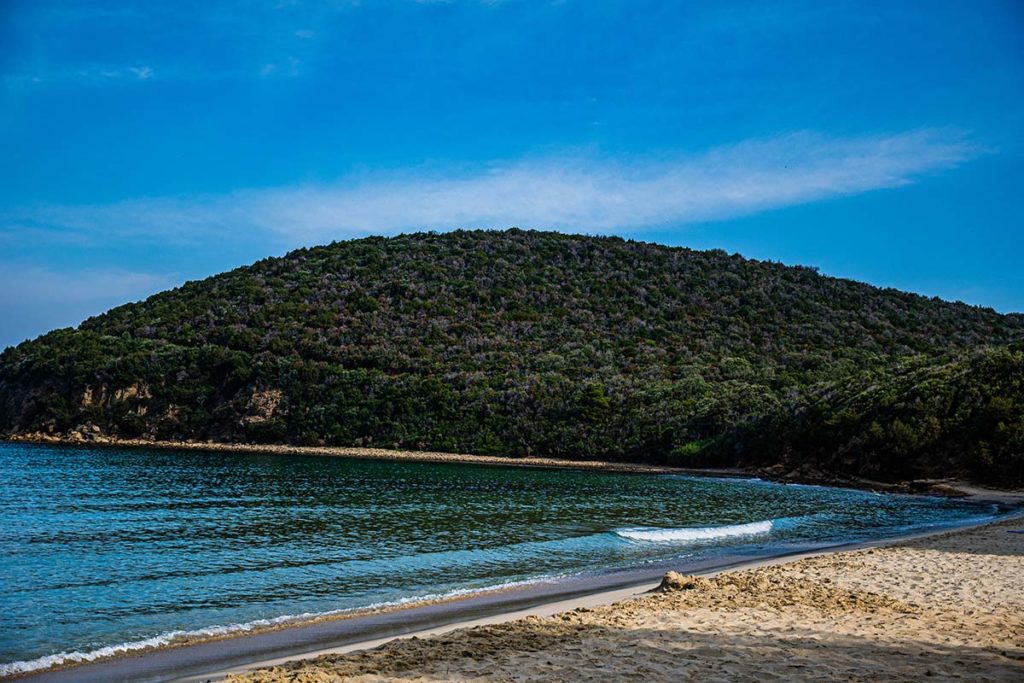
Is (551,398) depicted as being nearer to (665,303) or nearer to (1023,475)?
(665,303)

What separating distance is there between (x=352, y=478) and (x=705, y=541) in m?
19.7

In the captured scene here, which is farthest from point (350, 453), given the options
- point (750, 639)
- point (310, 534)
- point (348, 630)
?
point (750, 639)

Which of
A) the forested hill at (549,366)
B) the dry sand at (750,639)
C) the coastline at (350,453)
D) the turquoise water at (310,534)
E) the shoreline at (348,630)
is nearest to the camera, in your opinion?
the dry sand at (750,639)

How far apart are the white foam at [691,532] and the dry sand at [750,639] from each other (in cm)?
658

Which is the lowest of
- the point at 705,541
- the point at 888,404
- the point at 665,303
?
the point at 705,541

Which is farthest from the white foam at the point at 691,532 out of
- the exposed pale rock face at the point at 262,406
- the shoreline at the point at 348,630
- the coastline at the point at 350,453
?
the exposed pale rock face at the point at 262,406

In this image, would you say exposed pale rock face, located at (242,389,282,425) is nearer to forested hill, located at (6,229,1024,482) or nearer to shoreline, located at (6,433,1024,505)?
forested hill, located at (6,229,1024,482)

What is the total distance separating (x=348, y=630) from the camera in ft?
33.2

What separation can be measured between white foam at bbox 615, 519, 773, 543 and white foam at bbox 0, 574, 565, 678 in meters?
7.61

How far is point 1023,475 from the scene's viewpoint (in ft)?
105

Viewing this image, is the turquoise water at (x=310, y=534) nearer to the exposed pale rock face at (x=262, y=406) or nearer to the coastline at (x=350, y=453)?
the coastline at (x=350, y=453)

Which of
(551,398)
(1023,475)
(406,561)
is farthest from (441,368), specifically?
(406,561)

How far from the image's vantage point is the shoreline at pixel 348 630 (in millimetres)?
8273

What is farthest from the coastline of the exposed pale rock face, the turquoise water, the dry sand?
the dry sand
